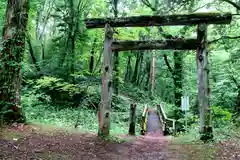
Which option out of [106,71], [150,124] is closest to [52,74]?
[150,124]

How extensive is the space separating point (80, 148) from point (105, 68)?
2.86 metres

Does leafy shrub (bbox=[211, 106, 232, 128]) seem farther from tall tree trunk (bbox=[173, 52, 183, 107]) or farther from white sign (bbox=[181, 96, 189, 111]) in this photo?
tall tree trunk (bbox=[173, 52, 183, 107])

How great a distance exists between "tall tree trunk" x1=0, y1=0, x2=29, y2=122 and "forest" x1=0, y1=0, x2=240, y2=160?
0.03m

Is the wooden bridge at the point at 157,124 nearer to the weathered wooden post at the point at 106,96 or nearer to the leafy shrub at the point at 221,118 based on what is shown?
the leafy shrub at the point at 221,118

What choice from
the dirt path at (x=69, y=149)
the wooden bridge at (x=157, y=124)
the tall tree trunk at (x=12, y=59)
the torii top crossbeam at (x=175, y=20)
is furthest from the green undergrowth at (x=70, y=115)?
the torii top crossbeam at (x=175, y=20)

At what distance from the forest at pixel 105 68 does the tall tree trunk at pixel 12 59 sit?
1.1 inches

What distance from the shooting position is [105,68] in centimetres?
888

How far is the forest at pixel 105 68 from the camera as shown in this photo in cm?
802

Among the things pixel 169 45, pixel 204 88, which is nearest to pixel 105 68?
pixel 169 45

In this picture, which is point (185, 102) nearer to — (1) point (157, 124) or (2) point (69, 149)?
(1) point (157, 124)

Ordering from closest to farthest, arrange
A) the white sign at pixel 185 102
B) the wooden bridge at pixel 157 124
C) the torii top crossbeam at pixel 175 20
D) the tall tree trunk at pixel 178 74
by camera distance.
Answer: the torii top crossbeam at pixel 175 20 < the white sign at pixel 185 102 < the wooden bridge at pixel 157 124 < the tall tree trunk at pixel 178 74

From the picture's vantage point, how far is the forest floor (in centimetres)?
593

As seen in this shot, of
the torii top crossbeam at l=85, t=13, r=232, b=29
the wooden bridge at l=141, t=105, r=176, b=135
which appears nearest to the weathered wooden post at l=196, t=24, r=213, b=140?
the torii top crossbeam at l=85, t=13, r=232, b=29

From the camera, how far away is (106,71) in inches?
349
